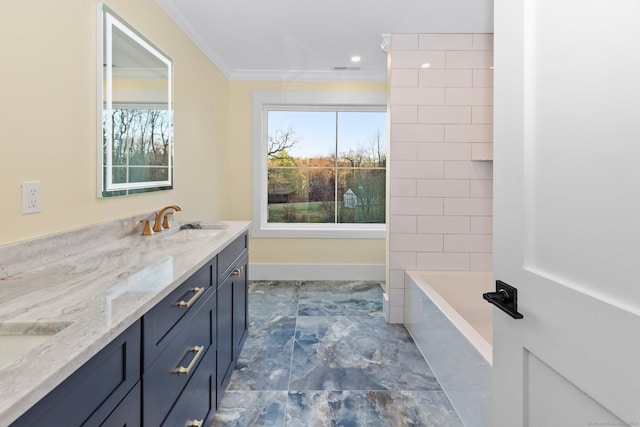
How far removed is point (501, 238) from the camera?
98cm

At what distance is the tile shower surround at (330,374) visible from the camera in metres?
1.83

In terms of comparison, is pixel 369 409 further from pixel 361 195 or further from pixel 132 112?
pixel 361 195

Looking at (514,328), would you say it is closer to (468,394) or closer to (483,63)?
(468,394)

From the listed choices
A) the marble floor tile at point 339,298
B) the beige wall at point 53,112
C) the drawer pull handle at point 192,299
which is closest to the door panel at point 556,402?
the drawer pull handle at point 192,299

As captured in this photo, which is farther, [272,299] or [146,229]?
[272,299]

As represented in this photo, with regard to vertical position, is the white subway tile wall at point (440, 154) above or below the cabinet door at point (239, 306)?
above

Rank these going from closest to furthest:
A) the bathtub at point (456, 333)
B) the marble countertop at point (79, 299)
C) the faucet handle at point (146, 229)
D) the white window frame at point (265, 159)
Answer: the marble countertop at point (79, 299), the bathtub at point (456, 333), the faucet handle at point (146, 229), the white window frame at point (265, 159)

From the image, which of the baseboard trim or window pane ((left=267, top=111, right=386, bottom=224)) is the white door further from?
window pane ((left=267, top=111, right=386, bottom=224))

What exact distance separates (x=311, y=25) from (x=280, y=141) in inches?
64.7

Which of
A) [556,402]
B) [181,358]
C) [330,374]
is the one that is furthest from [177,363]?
[330,374]

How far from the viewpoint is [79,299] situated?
0.98 metres

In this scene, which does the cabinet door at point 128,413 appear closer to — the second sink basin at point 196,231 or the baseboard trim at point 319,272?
the second sink basin at point 196,231

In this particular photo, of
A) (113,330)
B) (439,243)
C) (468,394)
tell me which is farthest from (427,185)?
(113,330)

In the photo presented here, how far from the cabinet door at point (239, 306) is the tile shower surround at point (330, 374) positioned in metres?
0.18
